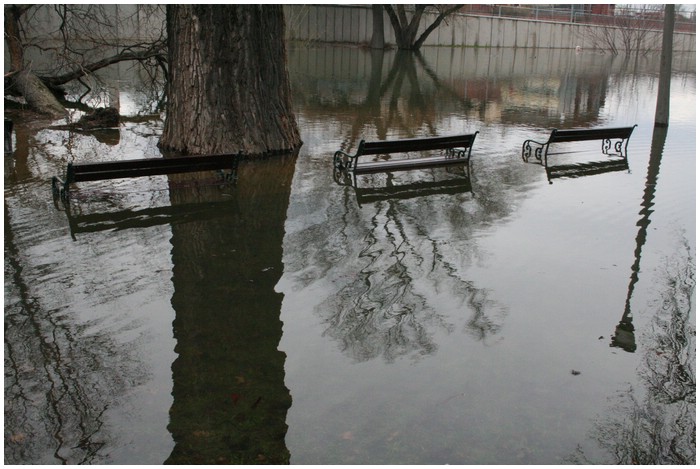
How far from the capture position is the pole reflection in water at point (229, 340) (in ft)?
13.6

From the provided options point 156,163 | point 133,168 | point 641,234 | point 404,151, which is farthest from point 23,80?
point 641,234

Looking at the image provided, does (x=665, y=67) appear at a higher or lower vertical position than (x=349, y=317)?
higher

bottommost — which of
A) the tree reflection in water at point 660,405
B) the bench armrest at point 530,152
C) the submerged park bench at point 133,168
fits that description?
the tree reflection in water at point 660,405

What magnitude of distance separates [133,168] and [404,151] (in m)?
4.23

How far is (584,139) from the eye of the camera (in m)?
12.8

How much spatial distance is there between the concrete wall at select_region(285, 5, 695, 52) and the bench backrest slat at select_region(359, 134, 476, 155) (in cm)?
2526

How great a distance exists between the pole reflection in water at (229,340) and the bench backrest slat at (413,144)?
7.28 feet

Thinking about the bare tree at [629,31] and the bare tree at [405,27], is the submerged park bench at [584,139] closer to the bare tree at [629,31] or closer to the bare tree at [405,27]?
the bare tree at [405,27]

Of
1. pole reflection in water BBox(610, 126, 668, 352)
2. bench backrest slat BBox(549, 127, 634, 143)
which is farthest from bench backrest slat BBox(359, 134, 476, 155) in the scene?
pole reflection in water BBox(610, 126, 668, 352)

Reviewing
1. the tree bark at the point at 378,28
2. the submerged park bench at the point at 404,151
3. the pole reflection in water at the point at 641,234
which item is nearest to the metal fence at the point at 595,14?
the tree bark at the point at 378,28

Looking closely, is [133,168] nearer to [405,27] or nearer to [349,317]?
[349,317]

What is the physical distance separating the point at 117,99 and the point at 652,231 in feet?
47.4

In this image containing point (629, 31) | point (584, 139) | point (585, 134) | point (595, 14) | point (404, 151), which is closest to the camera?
point (404, 151)

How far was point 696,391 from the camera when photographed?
498 centimetres
